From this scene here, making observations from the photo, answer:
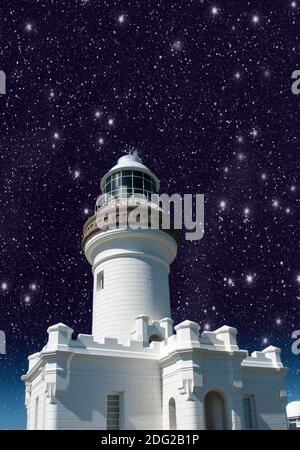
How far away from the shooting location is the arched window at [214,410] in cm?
1694

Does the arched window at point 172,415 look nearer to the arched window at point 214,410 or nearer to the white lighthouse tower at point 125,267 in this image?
the arched window at point 214,410

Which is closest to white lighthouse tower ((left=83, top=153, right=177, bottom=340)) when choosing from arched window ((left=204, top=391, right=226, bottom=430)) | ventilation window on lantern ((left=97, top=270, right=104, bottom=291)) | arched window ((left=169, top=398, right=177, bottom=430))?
ventilation window on lantern ((left=97, top=270, right=104, bottom=291))

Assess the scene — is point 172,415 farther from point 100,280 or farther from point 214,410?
point 100,280

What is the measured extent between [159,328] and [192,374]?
4.97 m

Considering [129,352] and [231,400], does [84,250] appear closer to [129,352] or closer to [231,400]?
[129,352]

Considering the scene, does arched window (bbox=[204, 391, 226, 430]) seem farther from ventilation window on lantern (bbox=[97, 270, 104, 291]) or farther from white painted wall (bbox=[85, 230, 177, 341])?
ventilation window on lantern (bbox=[97, 270, 104, 291])

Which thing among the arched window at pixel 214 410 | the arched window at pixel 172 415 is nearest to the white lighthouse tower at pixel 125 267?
the arched window at pixel 172 415

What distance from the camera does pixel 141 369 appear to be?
17953mm

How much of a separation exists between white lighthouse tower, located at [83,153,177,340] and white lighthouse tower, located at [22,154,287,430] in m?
0.06

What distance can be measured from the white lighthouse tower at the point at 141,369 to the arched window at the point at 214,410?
0.04 metres

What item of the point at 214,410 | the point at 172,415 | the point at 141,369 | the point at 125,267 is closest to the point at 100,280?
the point at 125,267

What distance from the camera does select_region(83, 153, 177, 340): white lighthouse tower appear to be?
2205 cm

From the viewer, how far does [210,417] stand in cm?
1728
